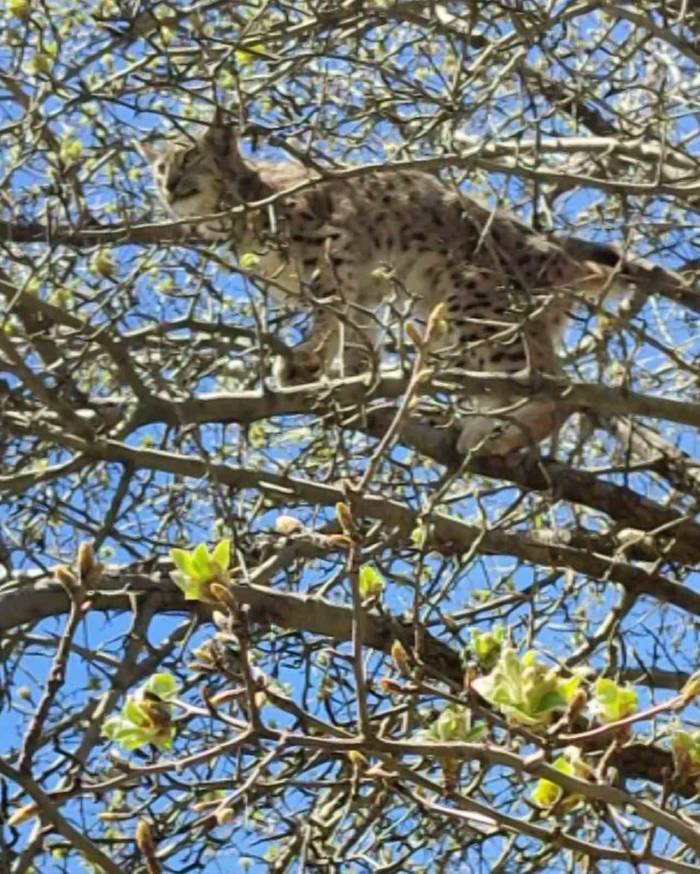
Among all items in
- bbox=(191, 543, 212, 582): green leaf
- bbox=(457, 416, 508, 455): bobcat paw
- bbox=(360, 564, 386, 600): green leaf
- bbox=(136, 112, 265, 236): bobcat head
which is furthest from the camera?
bbox=(136, 112, 265, 236): bobcat head

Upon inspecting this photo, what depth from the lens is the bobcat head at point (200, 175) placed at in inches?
307

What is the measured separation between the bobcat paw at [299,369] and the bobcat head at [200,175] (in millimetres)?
1292

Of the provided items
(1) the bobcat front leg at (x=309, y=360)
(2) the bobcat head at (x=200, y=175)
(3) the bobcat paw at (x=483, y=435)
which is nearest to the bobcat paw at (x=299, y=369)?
(1) the bobcat front leg at (x=309, y=360)

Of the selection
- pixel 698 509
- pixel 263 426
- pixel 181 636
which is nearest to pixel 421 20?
pixel 263 426

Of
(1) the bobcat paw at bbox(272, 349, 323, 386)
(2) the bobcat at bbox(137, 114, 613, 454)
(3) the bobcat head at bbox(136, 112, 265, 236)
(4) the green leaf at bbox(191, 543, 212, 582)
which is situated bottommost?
(4) the green leaf at bbox(191, 543, 212, 582)

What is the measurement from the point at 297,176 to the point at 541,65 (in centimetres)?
179

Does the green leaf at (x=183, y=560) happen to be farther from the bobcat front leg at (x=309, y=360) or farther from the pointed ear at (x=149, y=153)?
the pointed ear at (x=149, y=153)

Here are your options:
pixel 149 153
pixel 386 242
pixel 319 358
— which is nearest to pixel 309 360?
pixel 319 358

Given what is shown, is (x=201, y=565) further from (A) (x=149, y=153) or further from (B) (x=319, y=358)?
(A) (x=149, y=153)

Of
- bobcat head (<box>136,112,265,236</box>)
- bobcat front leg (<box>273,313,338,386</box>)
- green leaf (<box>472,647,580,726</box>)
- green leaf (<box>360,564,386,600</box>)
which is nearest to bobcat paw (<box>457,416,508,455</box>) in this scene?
bobcat front leg (<box>273,313,338,386</box>)

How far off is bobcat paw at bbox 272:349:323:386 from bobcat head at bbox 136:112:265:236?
1292 mm

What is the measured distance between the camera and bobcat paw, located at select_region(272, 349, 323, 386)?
6.15 metres

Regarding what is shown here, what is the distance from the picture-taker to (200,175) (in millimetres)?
8008

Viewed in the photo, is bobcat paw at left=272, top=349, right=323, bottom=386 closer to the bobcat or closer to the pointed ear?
the bobcat
